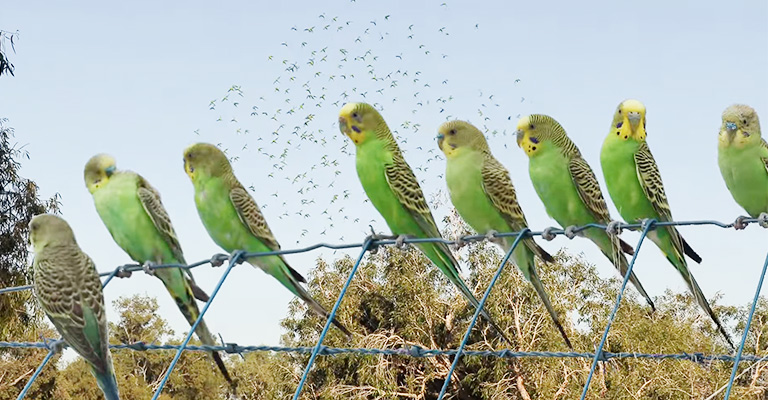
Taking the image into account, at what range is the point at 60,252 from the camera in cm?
321

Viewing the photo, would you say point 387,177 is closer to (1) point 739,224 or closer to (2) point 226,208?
(2) point 226,208

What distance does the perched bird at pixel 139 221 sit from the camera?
390 centimetres

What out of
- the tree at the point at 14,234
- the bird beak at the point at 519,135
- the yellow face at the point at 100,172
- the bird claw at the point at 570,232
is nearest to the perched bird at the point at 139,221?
the yellow face at the point at 100,172

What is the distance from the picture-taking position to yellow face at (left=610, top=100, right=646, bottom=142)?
137 inches

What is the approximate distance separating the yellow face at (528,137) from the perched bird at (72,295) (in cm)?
172

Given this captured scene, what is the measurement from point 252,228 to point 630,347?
468 inches

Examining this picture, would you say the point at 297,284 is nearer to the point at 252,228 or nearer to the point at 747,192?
the point at 252,228

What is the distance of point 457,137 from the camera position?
12.4 feet

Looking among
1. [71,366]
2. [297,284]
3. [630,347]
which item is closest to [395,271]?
[630,347]

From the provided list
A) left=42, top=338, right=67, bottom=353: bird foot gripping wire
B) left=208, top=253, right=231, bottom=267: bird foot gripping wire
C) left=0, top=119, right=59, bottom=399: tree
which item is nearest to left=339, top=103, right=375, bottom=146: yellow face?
left=208, top=253, right=231, bottom=267: bird foot gripping wire

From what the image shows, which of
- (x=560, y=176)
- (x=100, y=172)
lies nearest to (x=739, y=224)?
(x=560, y=176)

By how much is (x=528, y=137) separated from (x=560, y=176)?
0.21m

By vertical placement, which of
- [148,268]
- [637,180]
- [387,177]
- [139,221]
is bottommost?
[637,180]

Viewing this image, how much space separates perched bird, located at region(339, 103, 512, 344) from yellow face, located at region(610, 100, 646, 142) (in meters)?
0.83
